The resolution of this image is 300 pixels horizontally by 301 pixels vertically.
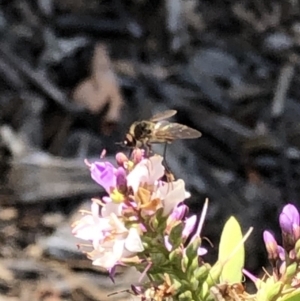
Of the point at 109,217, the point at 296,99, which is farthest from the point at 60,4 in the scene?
the point at 109,217

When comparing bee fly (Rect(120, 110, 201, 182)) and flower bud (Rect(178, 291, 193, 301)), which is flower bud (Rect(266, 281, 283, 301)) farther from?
bee fly (Rect(120, 110, 201, 182))

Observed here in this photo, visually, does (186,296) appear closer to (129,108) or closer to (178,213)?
(178,213)

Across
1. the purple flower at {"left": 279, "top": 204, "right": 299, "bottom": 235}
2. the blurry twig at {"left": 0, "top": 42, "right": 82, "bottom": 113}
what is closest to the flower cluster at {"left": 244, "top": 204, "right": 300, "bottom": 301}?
the purple flower at {"left": 279, "top": 204, "right": 299, "bottom": 235}

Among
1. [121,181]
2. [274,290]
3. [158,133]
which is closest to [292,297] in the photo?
[274,290]

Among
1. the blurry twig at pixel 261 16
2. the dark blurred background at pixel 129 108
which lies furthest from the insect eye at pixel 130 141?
the blurry twig at pixel 261 16

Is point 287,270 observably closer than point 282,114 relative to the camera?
Yes
